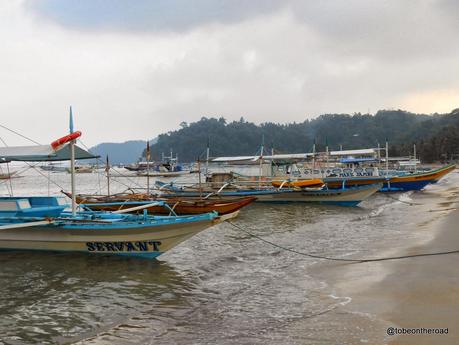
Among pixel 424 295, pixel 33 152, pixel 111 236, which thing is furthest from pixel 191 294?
pixel 33 152

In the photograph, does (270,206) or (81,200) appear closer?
(81,200)

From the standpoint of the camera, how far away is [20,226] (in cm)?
1253

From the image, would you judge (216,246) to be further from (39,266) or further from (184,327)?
(184,327)

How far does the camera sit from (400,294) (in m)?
8.87

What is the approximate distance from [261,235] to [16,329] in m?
11.7

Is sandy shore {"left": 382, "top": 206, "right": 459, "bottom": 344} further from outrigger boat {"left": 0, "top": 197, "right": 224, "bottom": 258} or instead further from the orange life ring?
the orange life ring

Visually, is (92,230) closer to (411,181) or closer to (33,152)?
(33,152)

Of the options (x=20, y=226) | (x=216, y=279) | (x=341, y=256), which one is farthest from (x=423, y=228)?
(x=20, y=226)

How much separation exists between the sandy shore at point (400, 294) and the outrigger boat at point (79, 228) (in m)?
4.45

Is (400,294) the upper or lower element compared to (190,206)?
lower

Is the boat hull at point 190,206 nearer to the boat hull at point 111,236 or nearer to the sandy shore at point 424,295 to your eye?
the boat hull at point 111,236

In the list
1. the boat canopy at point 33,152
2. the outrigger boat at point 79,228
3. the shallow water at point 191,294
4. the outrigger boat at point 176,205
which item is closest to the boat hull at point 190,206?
the outrigger boat at point 176,205

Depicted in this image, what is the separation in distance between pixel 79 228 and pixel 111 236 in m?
1.01

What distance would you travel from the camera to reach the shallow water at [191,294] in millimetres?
7871
